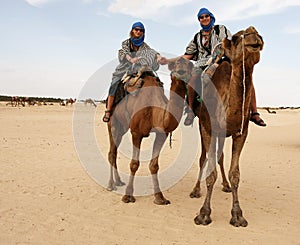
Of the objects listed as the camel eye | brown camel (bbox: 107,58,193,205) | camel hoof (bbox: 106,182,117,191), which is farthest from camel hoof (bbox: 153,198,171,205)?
the camel eye

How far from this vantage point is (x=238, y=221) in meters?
5.69

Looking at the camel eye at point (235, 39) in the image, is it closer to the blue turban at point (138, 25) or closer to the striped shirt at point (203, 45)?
the striped shirt at point (203, 45)

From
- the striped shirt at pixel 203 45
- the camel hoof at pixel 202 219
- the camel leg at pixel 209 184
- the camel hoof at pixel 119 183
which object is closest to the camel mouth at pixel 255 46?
the striped shirt at pixel 203 45

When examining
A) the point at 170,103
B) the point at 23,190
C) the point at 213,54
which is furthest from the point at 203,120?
the point at 23,190

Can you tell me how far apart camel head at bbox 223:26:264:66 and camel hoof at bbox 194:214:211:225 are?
2506 millimetres

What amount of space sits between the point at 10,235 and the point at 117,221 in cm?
163

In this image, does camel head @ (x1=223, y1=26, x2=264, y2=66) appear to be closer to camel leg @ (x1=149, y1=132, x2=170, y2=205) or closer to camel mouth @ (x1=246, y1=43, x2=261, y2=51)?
camel mouth @ (x1=246, y1=43, x2=261, y2=51)

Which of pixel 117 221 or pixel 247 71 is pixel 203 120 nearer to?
pixel 247 71

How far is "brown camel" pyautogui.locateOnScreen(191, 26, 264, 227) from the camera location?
5004mm

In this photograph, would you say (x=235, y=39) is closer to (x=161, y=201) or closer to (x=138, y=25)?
(x=138, y=25)

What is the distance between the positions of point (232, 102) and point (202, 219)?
195 cm

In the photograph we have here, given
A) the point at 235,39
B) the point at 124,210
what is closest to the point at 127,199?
the point at 124,210

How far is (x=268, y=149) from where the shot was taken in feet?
47.8

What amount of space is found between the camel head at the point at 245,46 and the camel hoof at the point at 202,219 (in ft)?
8.22
